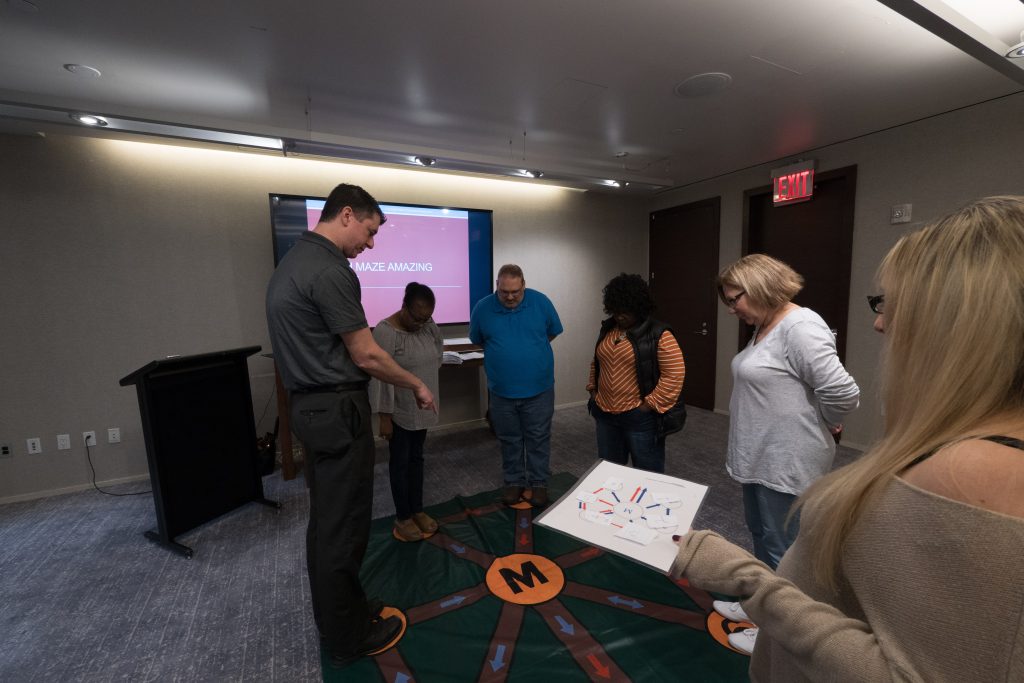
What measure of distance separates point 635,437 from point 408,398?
116 centimetres

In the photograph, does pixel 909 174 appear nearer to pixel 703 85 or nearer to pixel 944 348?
pixel 703 85

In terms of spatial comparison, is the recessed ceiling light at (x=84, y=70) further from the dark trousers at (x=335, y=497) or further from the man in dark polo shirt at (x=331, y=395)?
the dark trousers at (x=335, y=497)

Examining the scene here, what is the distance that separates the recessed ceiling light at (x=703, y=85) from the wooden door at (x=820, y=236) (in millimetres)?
1828

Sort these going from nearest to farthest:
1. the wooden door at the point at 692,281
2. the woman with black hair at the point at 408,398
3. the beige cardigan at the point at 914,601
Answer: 1. the beige cardigan at the point at 914,601
2. the woman with black hair at the point at 408,398
3. the wooden door at the point at 692,281

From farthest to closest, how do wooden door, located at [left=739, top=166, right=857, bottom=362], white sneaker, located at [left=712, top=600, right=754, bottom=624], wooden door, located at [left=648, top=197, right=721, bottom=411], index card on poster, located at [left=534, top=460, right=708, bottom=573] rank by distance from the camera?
wooden door, located at [left=648, top=197, right=721, bottom=411]
wooden door, located at [left=739, top=166, right=857, bottom=362]
white sneaker, located at [left=712, top=600, right=754, bottom=624]
index card on poster, located at [left=534, top=460, right=708, bottom=573]

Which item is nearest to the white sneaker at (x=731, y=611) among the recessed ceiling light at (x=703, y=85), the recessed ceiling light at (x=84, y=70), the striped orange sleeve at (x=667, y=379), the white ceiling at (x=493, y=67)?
the striped orange sleeve at (x=667, y=379)

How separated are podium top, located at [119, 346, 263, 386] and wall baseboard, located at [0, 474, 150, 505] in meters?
1.50

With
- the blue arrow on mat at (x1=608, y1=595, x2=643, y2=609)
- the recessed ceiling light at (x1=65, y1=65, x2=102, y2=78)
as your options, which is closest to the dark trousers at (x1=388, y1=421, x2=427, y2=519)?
the blue arrow on mat at (x1=608, y1=595, x2=643, y2=609)

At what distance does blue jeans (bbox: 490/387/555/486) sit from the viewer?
2641 millimetres

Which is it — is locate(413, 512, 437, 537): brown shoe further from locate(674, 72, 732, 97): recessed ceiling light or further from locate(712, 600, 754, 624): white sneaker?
locate(674, 72, 732, 97): recessed ceiling light

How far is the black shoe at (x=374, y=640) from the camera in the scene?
162 centimetres

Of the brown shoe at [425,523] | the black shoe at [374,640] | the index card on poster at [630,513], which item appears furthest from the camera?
the brown shoe at [425,523]

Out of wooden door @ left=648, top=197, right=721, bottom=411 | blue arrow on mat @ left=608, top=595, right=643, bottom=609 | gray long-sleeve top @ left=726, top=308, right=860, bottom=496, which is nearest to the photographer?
gray long-sleeve top @ left=726, top=308, right=860, bottom=496

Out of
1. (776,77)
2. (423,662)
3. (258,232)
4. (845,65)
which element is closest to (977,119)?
(845,65)
